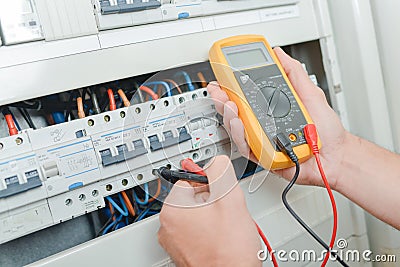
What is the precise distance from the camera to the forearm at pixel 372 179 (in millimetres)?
817

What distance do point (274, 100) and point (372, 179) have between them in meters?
0.28

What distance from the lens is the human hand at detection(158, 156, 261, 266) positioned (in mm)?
608

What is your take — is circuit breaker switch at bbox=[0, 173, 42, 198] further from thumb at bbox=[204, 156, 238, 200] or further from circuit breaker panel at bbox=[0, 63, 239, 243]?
thumb at bbox=[204, 156, 238, 200]

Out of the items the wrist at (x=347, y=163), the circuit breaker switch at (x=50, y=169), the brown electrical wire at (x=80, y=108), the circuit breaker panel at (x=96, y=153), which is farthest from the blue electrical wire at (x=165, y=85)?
the wrist at (x=347, y=163)

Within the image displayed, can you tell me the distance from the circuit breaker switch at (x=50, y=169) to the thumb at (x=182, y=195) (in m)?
0.18

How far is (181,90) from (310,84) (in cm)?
26

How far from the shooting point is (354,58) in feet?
3.15

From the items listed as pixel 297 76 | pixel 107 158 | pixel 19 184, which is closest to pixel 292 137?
pixel 297 76

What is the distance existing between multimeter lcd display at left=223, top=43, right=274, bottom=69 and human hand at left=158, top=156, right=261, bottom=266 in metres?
0.20

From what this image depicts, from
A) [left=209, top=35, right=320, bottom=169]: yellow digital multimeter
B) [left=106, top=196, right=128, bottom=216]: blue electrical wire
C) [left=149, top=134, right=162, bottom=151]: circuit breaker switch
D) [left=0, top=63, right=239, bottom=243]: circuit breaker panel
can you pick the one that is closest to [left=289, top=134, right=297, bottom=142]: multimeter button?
[left=209, top=35, right=320, bottom=169]: yellow digital multimeter

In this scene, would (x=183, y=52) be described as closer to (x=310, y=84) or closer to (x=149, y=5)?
(x=149, y=5)

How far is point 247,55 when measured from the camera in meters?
0.77

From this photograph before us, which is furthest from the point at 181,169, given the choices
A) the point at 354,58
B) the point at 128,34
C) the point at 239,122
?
the point at 354,58

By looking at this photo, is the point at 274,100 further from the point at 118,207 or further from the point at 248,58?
the point at 118,207
